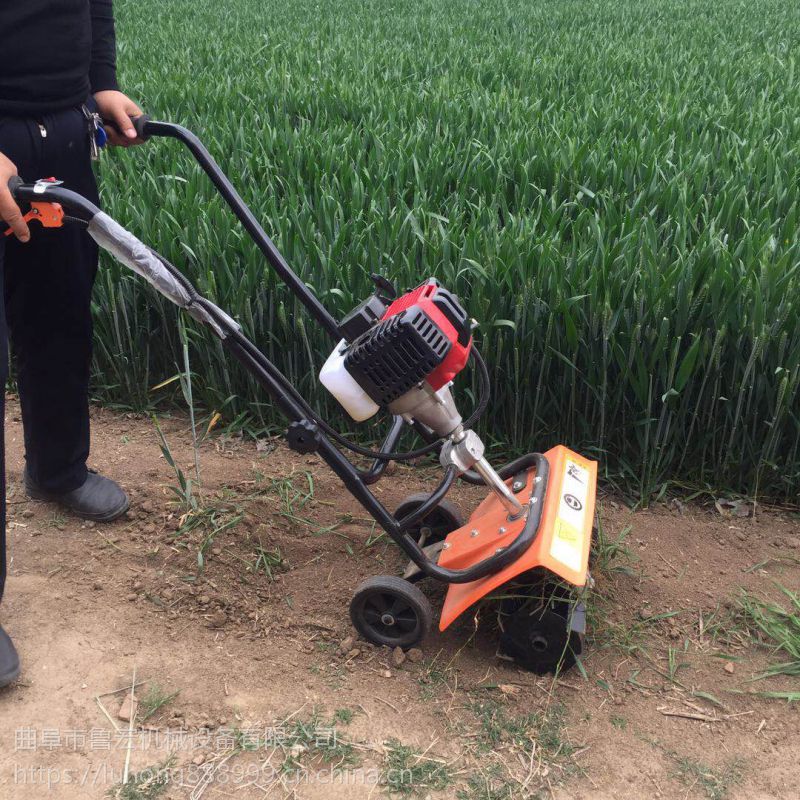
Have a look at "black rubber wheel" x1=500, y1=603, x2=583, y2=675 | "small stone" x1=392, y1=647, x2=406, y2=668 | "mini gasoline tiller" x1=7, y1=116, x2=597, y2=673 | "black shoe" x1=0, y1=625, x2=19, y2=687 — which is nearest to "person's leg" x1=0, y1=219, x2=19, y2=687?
"black shoe" x1=0, y1=625, x2=19, y2=687

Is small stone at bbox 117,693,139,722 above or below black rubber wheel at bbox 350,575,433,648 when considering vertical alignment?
below

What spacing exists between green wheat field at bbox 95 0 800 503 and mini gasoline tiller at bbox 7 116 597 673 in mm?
607

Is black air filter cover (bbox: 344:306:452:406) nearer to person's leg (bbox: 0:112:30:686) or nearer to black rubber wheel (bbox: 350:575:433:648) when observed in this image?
black rubber wheel (bbox: 350:575:433:648)

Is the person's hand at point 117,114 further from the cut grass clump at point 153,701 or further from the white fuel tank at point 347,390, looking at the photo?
the cut grass clump at point 153,701

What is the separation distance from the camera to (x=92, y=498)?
8.62 feet

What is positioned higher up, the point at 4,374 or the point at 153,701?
the point at 4,374

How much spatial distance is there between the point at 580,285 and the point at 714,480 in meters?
0.74

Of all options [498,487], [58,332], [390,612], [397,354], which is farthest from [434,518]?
[58,332]

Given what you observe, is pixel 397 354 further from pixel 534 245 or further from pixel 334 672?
pixel 534 245

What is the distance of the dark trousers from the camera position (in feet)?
6.78

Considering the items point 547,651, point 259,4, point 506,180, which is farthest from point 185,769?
point 259,4

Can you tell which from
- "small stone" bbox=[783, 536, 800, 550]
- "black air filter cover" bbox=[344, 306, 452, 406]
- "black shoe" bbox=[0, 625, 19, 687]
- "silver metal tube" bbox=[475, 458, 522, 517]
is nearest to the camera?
"black air filter cover" bbox=[344, 306, 452, 406]

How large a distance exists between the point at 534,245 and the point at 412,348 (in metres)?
1.39

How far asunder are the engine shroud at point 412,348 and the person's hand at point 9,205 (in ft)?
2.38
